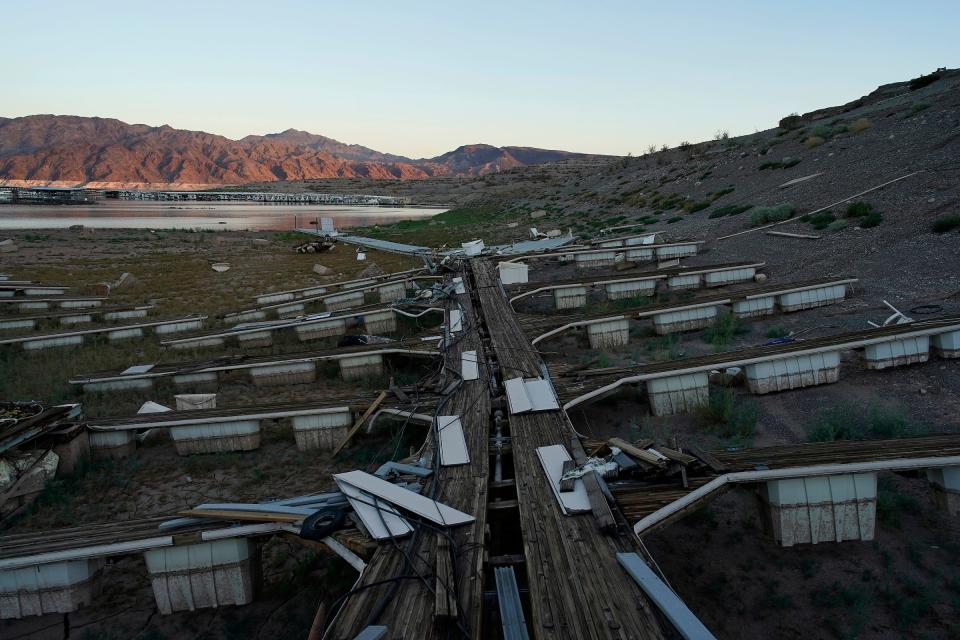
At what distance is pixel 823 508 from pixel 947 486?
1.36 m

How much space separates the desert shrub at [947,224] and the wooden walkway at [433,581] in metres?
15.6

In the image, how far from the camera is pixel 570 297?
52.1ft

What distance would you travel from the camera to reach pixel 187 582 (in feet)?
17.2

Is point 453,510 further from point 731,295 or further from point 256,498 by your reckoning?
point 731,295

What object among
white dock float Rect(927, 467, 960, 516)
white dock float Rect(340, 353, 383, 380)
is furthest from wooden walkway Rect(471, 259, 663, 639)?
white dock float Rect(340, 353, 383, 380)

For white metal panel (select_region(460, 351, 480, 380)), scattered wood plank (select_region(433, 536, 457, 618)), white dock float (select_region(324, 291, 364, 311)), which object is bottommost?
scattered wood plank (select_region(433, 536, 457, 618))

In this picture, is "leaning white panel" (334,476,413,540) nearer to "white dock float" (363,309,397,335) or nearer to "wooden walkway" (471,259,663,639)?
"wooden walkway" (471,259,663,639)

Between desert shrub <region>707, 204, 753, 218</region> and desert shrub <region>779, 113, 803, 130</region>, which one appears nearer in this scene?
desert shrub <region>707, 204, 753, 218</region>

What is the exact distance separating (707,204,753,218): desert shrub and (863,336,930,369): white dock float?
58.2 feet

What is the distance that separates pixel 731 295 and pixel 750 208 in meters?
14.2

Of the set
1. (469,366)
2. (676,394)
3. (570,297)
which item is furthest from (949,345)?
(570,297)

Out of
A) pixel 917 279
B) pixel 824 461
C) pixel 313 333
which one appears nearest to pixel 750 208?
pixel 917 279

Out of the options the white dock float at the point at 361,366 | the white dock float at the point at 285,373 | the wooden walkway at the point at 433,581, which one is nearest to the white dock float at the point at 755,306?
the white dock float at the point at 361,366

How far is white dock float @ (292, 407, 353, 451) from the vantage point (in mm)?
8672
